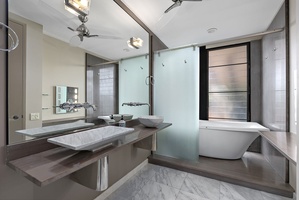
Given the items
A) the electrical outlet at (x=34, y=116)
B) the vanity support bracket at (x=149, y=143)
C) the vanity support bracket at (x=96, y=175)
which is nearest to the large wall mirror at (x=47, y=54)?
the electrical outlet at (x=34, y=116)

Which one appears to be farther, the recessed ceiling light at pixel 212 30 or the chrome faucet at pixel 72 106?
the recessed ceiling light at pixel 212 30

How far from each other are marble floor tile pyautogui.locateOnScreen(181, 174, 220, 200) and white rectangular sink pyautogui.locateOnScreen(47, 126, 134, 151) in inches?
48.9

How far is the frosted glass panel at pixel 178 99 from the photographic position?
2.30 m

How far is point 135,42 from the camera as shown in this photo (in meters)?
2.24

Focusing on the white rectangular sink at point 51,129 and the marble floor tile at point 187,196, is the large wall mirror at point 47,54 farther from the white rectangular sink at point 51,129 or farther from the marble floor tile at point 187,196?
the marble floor tile at point 187,196

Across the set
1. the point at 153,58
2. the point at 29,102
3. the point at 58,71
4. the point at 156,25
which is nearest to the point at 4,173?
the point at 29,102

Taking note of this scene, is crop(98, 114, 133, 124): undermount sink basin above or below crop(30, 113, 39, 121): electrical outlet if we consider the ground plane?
below

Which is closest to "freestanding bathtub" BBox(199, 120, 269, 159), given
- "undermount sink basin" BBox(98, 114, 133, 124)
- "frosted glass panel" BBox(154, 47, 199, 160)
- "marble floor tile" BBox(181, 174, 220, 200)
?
"frosted glass panel" BBox(154, 47, 199, 160)

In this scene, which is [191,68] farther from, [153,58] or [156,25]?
[156,25]

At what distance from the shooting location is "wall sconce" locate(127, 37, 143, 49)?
2166 millimetres

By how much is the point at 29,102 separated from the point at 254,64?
3823 millimetres

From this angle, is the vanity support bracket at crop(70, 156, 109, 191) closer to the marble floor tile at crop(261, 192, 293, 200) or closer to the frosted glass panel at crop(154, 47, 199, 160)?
the frosted glass panel at crop(154, 47, 199, 160)

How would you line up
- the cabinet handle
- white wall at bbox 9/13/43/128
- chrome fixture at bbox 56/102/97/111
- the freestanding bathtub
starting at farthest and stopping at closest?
the cabinet handle
the freestanding bathtub
chrome fixture at bbox 56/102/97/111
white wall at bbox 9/13/43/128

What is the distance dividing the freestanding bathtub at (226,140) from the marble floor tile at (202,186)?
649 mm
